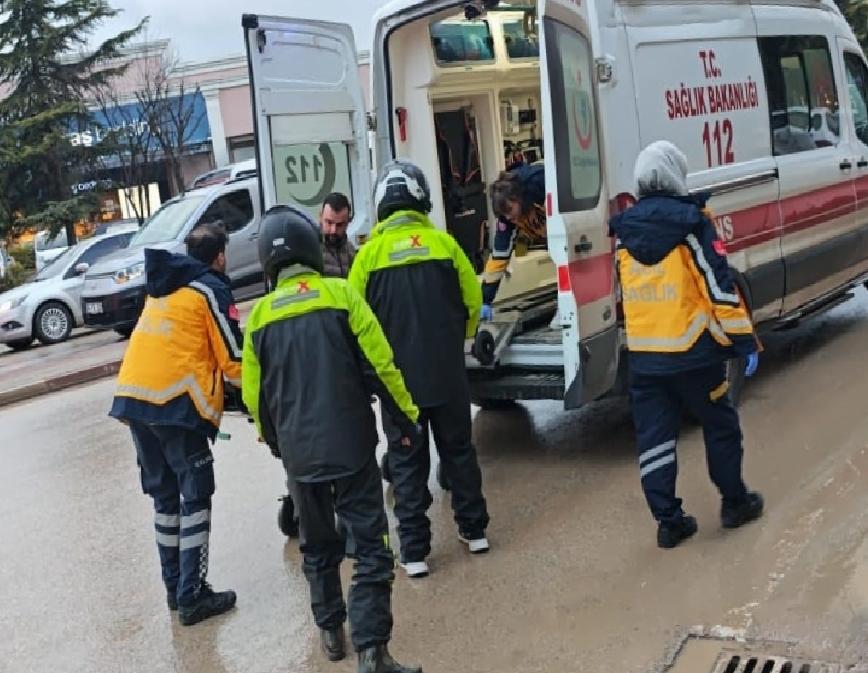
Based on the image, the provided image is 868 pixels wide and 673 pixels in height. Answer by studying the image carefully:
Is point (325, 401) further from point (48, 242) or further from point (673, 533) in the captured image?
point (48, 242)

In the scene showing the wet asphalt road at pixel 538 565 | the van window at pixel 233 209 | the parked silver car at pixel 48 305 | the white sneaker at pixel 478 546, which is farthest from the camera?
the parked silver car at pixel 48 305

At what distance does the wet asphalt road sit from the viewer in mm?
4277

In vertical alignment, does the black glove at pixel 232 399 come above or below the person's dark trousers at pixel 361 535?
above

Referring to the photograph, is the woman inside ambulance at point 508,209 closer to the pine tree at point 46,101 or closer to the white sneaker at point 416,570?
the white sneaker at point 416,570

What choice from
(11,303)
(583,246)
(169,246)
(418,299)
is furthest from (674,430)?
(11,303)

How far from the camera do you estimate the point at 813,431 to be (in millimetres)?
6402

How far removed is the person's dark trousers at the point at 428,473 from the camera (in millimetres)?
5145

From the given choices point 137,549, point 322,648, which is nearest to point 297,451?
point 322,648

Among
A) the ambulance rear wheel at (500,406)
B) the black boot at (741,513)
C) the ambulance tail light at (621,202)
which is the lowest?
the black boot at (741,513)

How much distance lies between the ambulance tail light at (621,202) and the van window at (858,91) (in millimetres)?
3646

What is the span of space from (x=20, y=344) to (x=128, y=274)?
10.5 feet

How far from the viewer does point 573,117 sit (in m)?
5.66

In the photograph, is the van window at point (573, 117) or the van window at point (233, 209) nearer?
the van window at point (573, 117)

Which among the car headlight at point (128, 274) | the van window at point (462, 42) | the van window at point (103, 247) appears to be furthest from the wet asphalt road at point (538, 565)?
the van window at point (103, 247)
